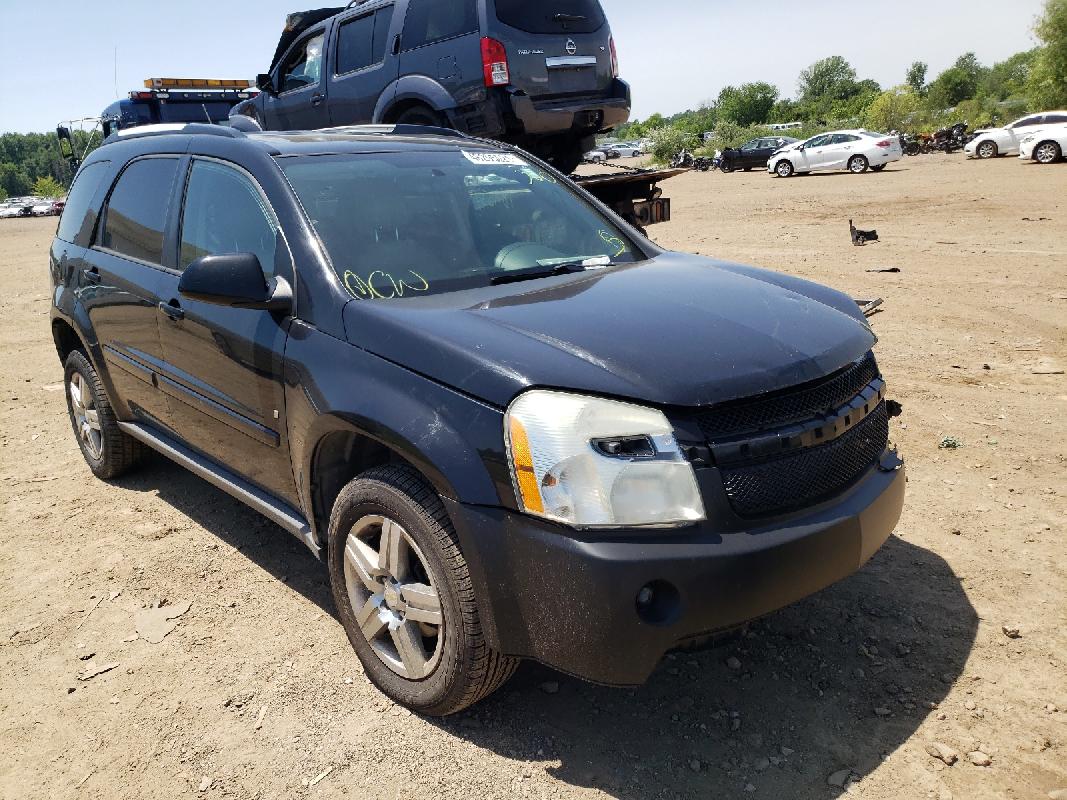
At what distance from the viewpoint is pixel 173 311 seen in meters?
3.68

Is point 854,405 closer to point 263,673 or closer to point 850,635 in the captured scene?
point 850,635

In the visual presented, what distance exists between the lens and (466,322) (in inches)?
105

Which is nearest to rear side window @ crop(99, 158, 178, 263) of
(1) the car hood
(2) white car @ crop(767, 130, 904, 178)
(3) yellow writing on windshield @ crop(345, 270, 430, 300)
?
(3) yellow writing on windshield @ crop(345, 270, 430, 300)

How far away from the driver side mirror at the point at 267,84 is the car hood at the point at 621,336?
8.05 m

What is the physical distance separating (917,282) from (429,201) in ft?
23.3

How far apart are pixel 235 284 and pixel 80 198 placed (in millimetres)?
2593

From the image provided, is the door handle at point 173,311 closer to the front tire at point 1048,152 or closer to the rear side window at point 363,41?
the rear side window at point 363,41

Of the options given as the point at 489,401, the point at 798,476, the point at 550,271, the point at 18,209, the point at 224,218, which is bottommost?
the point at 798,476

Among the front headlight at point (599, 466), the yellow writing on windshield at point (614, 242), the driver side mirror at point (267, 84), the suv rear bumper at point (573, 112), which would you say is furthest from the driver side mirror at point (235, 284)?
the driver side mirror at point (267, 84)

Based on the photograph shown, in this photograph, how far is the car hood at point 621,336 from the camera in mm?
2355

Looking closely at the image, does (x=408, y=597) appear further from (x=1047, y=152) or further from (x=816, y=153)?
(x=816, y=153)

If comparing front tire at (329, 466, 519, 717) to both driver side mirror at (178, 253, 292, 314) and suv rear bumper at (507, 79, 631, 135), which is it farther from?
suv rear bumper at (507, 79, 631, 135)

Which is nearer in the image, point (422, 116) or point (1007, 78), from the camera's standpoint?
point (422, 116)

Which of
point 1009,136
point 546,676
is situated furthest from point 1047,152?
point 546,676
